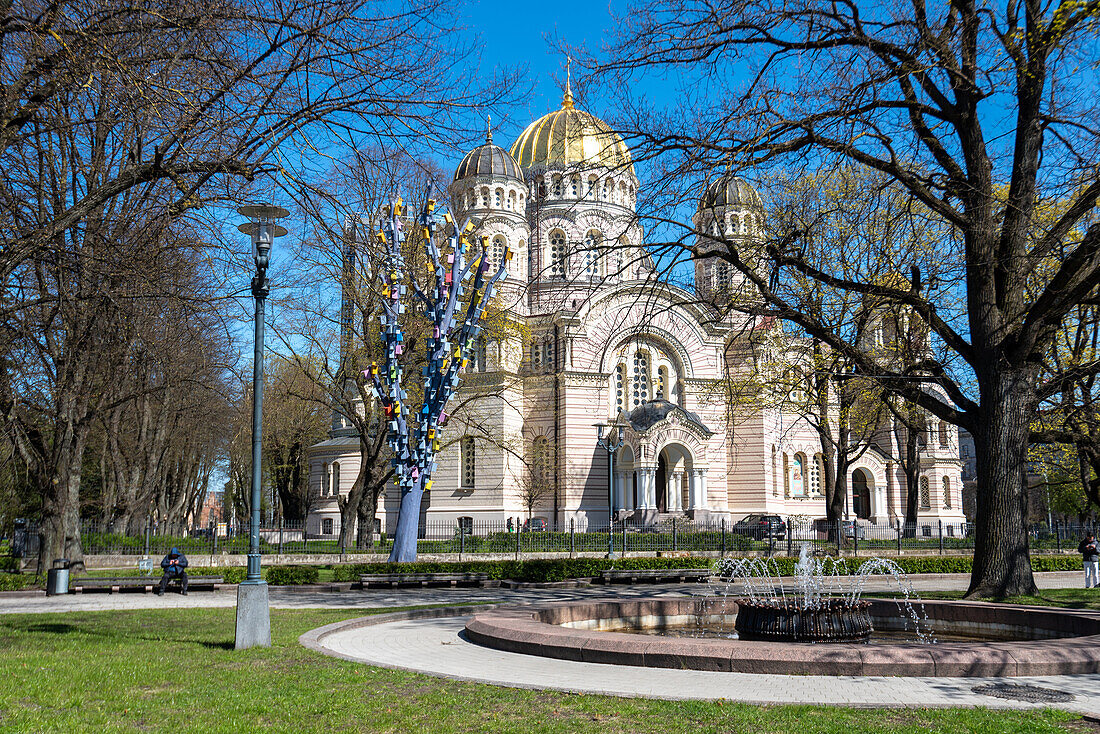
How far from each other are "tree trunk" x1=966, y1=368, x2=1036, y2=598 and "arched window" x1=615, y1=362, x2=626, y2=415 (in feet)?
92.6

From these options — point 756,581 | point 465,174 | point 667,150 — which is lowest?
point 756,581

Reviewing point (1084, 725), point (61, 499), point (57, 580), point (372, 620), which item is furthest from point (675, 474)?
point (1084, 725)

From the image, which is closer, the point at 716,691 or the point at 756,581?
the point at 716,691

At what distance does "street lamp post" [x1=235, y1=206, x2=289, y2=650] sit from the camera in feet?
32.6

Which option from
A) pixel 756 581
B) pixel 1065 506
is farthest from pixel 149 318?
pixel 1065 506

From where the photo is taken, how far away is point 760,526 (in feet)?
119

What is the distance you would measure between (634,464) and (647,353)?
19.7 feet

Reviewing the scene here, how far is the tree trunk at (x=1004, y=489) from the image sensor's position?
14.0 m

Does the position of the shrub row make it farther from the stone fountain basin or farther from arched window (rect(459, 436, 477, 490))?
arched window (rect(459, 436, 477, 490))

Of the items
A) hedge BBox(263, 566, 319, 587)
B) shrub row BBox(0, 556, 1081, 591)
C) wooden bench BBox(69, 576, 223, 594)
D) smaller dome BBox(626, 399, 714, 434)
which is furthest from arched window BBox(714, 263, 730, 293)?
smaller dome BBox(626, 399, 714, 434)

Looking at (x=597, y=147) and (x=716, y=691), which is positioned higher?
(x=597, y=147)

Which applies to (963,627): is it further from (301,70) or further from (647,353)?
(647,353)

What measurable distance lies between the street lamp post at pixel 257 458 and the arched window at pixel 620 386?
1264 inches

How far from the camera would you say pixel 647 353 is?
138ft
